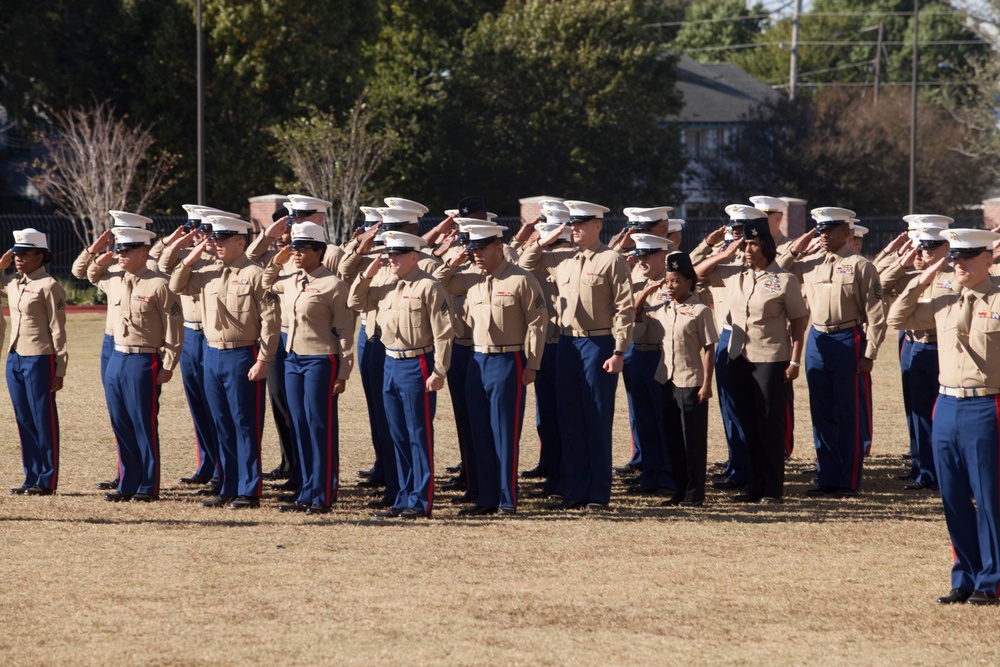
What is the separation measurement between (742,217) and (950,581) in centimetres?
352

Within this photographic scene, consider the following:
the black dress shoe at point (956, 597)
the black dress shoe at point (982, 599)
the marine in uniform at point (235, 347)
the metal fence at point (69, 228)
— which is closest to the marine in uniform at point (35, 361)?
the marine in uniform at point (235, 347)

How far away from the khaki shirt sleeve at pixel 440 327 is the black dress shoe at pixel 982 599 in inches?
144

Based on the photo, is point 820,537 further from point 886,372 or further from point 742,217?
point 886,372

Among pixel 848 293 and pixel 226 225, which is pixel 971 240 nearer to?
pixel 848 293

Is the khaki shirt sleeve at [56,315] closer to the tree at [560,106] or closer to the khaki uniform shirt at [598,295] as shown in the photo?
the khaki uniform shirt at [598,295]

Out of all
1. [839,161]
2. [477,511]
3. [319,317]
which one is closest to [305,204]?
[319,317]

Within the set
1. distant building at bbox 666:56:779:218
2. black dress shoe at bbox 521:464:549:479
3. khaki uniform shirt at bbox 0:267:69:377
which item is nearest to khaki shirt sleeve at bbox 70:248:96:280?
khaki uniform shirt at bbox 0:267:69:377

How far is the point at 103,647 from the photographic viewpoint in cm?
A: 622

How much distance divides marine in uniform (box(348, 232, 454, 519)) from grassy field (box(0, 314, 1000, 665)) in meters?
0.35

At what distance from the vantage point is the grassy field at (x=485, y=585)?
20.5 feet

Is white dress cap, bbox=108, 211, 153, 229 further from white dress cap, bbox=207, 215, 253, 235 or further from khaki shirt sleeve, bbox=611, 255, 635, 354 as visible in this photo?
khaki shirt sleeve, bbox=611, 255, 635, 354

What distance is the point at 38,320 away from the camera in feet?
32.5

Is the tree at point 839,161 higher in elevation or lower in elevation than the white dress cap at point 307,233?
higher

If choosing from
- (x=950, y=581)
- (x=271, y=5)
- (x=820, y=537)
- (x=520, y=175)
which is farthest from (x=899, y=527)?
(x=520, y=175)
